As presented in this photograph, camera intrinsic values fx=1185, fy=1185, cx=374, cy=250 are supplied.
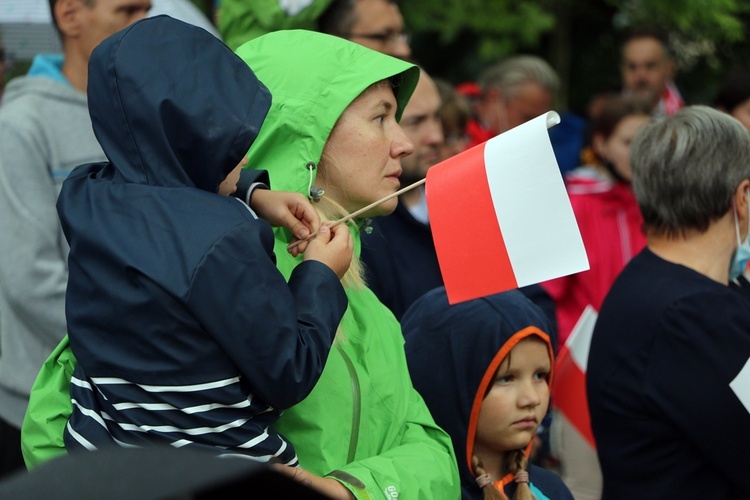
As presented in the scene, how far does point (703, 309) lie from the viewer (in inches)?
132

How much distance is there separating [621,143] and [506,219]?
3.59 meters

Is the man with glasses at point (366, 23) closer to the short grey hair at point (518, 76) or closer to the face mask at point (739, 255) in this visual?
the face mask at point (739, 255)

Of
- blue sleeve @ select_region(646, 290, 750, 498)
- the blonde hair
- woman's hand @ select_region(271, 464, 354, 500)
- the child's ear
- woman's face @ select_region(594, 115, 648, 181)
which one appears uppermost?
the blonde hair

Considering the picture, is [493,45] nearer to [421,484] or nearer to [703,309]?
[703,309]

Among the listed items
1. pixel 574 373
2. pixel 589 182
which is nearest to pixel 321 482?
pixel 574 373

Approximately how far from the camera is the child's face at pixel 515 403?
3.34 metres

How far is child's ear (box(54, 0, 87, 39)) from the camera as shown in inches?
168

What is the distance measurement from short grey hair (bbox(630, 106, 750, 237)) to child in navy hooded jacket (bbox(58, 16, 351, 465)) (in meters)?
1.49

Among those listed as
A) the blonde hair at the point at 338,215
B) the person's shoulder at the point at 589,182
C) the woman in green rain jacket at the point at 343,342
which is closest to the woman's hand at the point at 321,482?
the woman in green rain jacket at the point at 343,342

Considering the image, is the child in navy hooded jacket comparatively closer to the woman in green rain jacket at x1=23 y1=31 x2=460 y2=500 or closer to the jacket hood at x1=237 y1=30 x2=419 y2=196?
the woman in green rain jacket at x1=23 y1=31 x2=460 y2=500

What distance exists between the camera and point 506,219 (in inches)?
102

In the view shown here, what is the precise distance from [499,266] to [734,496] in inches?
50.9

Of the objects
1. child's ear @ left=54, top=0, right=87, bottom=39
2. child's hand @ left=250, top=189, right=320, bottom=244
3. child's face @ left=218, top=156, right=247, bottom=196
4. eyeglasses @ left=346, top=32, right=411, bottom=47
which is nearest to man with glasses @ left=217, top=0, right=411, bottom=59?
eyeglasses @ left=346, top=32, right=411, bottom=47

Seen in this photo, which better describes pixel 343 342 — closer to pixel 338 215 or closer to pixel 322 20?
pixel 338 215
